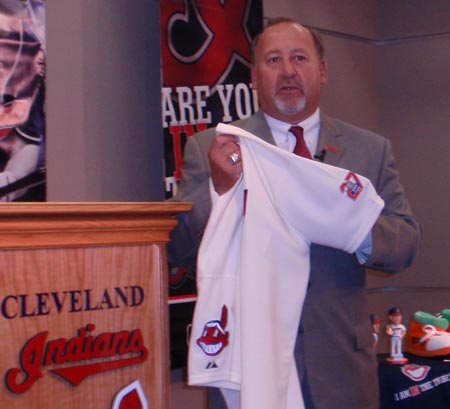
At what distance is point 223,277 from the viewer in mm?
1594

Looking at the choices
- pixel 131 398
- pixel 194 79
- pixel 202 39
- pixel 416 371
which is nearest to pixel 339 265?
pixel 131 398

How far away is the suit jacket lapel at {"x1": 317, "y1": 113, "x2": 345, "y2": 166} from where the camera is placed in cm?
186

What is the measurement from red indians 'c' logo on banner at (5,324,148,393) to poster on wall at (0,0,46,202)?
56.8 inches

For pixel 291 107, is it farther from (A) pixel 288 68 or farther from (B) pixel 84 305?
(B) pixel 84 305

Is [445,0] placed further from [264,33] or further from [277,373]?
[277,373]

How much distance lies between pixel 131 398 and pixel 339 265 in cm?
67

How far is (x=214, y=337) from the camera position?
5.15ft

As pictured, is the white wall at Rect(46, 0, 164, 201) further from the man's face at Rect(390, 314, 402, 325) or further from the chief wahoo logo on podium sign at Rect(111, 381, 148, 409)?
the chief wahoo logo on podium sign at Rect(111, 381, 148, 409)

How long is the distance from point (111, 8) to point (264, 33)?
1328 millimetres

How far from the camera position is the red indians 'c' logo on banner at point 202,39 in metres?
Result: 3.12

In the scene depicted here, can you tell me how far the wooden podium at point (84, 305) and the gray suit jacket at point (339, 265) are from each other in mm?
278

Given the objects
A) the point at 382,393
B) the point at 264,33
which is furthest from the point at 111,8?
the point at 382,393

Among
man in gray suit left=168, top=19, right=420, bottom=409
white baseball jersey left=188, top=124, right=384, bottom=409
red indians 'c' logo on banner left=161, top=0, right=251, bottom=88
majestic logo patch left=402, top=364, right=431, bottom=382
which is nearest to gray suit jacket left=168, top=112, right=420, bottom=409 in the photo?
man in gray suit left=168, top=19, right=420, bottom=409

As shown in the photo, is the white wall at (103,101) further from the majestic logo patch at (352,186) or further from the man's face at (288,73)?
the majestic logo patch at (352,186)
